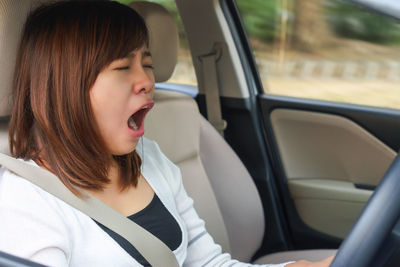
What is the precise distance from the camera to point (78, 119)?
3.34ft

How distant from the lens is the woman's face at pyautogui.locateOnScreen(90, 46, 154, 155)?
1.04 metres

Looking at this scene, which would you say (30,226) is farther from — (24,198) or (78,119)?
(78,119)

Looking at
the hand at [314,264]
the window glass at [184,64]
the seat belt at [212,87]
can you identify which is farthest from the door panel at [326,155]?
the hand at [314,264]

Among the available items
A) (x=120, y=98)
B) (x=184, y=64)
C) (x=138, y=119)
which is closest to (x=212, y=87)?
(x=184, y=64)

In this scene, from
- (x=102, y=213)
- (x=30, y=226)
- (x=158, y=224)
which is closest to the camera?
(x=30, y=226)

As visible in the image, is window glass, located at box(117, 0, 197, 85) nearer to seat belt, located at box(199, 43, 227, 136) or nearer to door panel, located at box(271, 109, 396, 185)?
seat belt, located at box(199, 43, 227, 136)

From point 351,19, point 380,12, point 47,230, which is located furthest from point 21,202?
point 351,19

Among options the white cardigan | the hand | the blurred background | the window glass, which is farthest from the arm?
the blurred background

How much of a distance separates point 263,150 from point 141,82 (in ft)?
3.38

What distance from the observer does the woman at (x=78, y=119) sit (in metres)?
0.98

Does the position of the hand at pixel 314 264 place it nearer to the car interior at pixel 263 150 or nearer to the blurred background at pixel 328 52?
the car interior at pixel 263 150

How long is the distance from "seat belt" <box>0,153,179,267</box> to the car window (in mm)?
2454

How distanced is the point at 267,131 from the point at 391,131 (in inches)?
17.7

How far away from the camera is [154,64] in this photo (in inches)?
59.7
